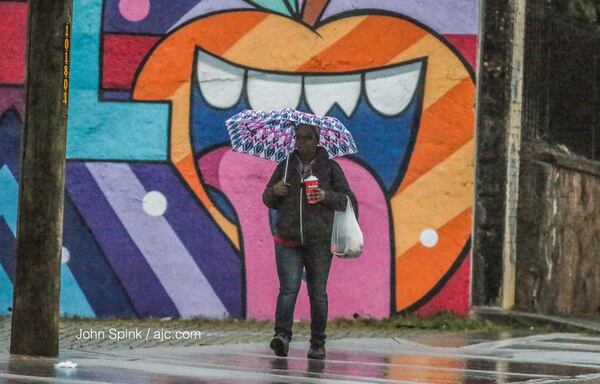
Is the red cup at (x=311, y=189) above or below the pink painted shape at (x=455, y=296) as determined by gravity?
above

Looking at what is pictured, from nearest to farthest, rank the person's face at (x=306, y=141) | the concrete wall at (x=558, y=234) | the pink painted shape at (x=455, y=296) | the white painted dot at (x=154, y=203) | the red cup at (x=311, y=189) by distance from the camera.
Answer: the red cup at (x=311, y=189) < the person's face at (x=306, y=141) < the white painted dot at (x=154, y=203) < the pink painted shape at (x=455, y=296) < the concrete wall at (x=558, y=234)

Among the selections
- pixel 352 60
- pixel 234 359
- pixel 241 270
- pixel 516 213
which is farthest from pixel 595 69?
pixel 234 359

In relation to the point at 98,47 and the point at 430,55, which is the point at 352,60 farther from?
the point at 98,47

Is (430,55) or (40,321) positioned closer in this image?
(40,321)

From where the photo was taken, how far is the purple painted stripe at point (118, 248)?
1332cm

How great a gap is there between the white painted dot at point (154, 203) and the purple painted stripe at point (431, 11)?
2364 millimetres

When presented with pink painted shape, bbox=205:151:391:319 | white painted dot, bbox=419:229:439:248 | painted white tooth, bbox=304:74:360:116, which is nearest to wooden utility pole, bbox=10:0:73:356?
pink painted shape, bbox=205:151:391:319

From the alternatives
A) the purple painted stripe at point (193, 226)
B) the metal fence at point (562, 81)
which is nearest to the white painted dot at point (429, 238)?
the metal fence at point (562, 81)

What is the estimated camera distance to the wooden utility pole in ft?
30.0

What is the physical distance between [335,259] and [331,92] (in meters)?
1.63

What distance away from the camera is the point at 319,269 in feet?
32.7

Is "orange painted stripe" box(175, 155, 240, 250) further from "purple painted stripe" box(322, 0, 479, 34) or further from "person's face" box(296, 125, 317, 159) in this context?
"person's face" box(296, 125, 317, 159)

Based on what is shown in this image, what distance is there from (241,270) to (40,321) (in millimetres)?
4391

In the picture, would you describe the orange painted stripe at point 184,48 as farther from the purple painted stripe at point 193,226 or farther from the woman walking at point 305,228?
the woman walking at point 305,228
